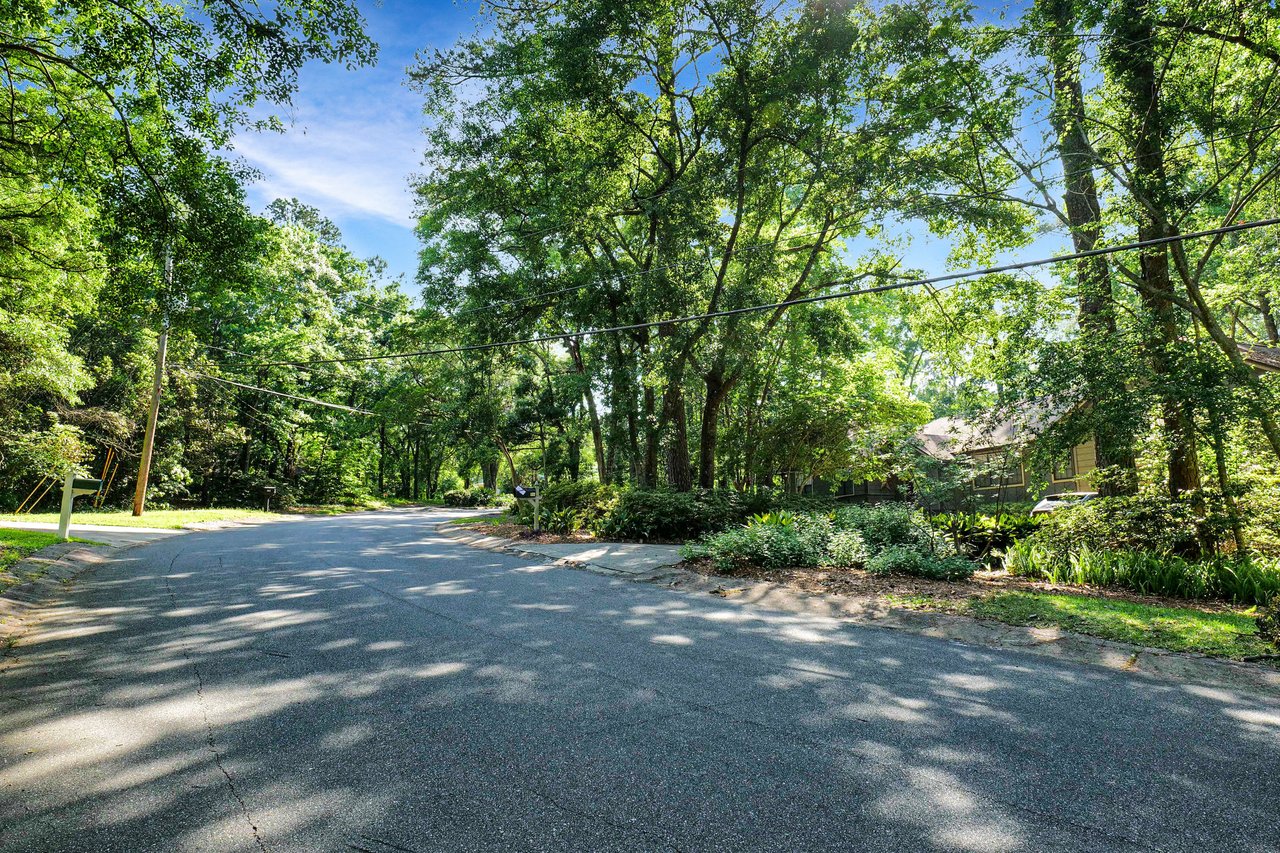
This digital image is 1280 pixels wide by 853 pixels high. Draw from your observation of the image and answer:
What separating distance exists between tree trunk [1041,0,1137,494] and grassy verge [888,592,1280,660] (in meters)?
2.42

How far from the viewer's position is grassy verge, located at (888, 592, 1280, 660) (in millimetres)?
5016

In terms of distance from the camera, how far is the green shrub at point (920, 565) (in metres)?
8.21

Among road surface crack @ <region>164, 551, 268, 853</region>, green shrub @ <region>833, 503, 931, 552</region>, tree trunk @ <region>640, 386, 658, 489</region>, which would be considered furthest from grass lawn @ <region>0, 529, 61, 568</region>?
tree trunk @ <region>640, 386, 658, 489</region>

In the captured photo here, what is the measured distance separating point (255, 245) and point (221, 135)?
138 cm

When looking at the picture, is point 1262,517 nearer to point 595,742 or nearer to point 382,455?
point 595,742

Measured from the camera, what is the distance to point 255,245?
8.45 m

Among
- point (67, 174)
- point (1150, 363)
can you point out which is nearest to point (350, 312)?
point (67, 174)

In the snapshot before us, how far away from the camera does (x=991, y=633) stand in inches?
223

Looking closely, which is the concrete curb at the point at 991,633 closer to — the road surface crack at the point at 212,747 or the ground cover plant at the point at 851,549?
the ground cover plant at the point at 851,549

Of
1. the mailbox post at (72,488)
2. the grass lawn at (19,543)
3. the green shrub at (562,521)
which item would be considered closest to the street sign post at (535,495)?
the green shrub at (562,521)

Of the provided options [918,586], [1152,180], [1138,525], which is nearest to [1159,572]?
[1138,525]

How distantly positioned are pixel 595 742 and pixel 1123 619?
5451 mm

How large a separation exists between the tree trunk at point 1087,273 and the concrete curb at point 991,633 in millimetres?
3908

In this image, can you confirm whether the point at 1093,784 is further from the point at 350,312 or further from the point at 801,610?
the point at 350,312
